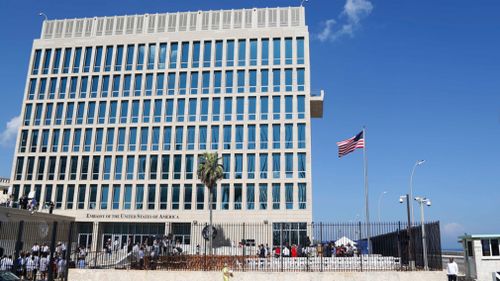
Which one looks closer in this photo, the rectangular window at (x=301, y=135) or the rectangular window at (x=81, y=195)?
the rectangular window at (x=301, y=135)

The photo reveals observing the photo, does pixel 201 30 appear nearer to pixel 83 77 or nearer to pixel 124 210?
pixel 83 77

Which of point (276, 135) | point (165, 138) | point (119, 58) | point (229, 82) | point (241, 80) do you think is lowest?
point (165, 138)

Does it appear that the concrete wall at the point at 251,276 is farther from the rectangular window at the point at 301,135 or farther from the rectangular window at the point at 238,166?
the rectangular window at the point at 301,135

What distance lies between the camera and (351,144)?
35.9 m

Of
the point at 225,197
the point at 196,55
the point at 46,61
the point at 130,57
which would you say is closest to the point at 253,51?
the point at 196,55

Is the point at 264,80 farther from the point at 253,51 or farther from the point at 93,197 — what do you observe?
the point at 93,197

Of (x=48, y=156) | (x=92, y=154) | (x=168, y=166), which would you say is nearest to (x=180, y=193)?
(x=168, y=166)

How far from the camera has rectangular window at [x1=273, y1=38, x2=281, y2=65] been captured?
5756 cm

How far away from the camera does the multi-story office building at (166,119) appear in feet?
177

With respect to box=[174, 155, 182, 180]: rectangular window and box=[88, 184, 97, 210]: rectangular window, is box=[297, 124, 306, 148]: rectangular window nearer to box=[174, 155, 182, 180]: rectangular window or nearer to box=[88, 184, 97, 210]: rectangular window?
box=[174, 155, 182, 180]: rectangular window

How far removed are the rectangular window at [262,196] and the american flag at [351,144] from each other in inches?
716

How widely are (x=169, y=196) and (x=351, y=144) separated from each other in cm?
2625

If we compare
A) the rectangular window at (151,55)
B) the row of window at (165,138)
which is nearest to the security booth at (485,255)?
the row of window at (165,138)

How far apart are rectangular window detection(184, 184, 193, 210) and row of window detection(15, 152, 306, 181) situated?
1.21m
